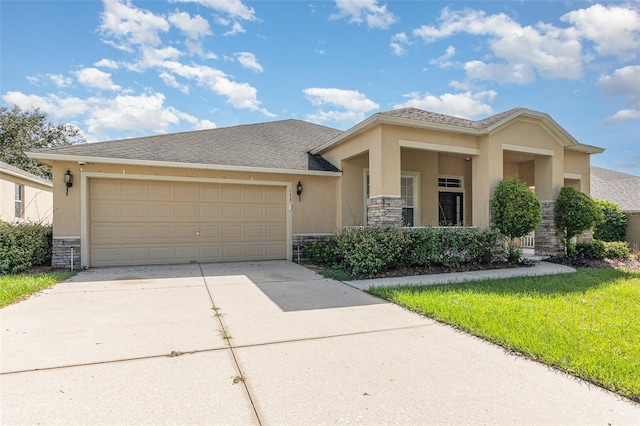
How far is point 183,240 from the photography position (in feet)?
31.7

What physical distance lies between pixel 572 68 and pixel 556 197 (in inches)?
200

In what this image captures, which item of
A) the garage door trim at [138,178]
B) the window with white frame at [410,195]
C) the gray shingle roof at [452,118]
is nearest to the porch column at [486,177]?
the gray shingle roof at [452,118]

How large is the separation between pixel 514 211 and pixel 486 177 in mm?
1214

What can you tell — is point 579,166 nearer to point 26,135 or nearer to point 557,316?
point 557,316

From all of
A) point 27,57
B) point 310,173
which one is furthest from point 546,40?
point 27,57

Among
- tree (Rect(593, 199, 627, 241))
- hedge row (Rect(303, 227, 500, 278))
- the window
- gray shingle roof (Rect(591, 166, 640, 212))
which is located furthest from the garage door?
gray shingle roof (Rect(591, 166, 640, 212))

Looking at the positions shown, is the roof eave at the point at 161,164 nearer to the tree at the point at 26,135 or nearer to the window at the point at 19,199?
the window at the point at 19,199

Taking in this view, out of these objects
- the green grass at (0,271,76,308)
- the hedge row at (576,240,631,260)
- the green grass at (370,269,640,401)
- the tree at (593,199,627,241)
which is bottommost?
the green grass at (370,269,640,401)

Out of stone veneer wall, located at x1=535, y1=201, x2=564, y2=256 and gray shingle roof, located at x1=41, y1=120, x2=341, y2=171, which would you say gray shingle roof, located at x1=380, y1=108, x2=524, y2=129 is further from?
stone veneer wall, located at x1=535, y1=201, x2=564, y2=256

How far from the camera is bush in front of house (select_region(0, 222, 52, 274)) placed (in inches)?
304

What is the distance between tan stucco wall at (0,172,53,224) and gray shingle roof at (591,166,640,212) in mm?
23268

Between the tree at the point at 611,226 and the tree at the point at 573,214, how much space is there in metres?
4.94

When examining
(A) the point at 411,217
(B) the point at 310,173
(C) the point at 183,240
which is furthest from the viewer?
(A) the point at 411,217

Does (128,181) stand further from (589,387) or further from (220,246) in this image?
(589,387)
